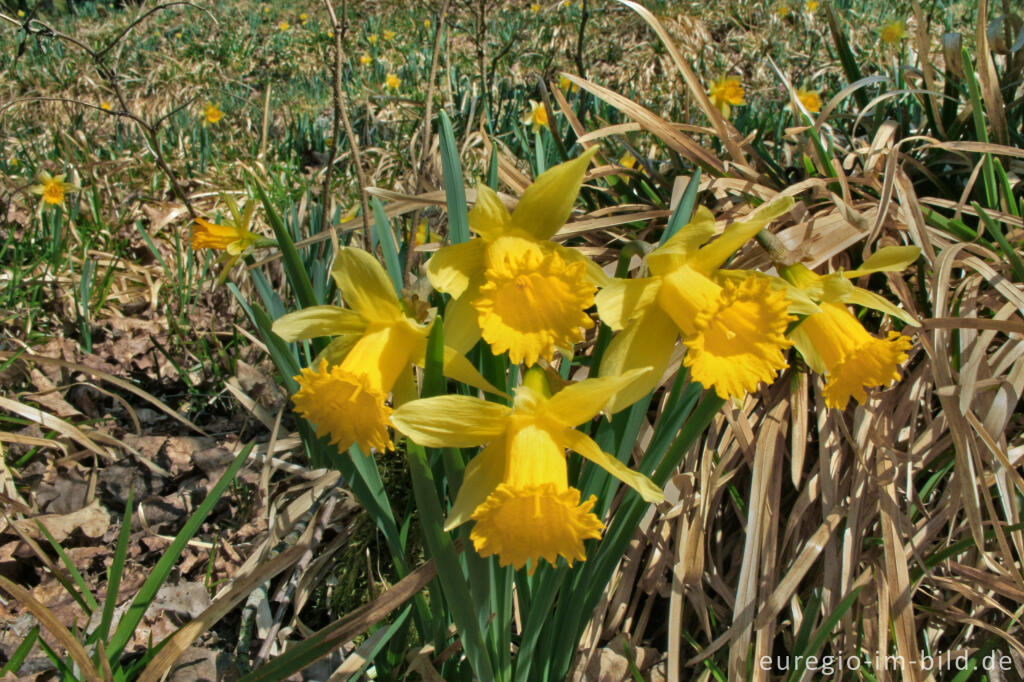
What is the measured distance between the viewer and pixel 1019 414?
1.50m

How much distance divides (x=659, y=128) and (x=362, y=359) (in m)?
1.17

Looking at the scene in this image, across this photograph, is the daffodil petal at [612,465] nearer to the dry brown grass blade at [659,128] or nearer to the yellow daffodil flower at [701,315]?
the yellow daffodil flower at [701,315]

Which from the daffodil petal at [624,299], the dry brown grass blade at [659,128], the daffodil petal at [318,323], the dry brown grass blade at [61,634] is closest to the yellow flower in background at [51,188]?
the dry brown grass blade at [659,128]

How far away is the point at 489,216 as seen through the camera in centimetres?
87

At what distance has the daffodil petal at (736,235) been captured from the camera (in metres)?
0.82

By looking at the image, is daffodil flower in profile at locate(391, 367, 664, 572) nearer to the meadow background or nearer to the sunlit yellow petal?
the sunlit yellow petal

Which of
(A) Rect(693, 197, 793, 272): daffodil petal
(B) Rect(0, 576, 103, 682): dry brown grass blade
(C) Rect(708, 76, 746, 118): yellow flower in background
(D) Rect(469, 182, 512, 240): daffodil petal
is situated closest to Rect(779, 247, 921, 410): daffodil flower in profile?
(A) Rect(693, 197, 793, 272): daffodil petal

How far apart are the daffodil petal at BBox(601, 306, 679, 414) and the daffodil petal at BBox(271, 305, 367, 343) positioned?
34cm

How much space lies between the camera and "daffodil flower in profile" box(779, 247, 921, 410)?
2.98 feet

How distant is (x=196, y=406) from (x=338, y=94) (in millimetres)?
1243

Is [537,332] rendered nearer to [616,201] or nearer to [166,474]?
[616,201]

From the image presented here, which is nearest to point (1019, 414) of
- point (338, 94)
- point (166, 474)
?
point (338, 94)

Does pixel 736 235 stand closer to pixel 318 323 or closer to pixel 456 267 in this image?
pixel 456 267

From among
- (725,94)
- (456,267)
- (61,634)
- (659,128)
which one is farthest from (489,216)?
(725,94)
